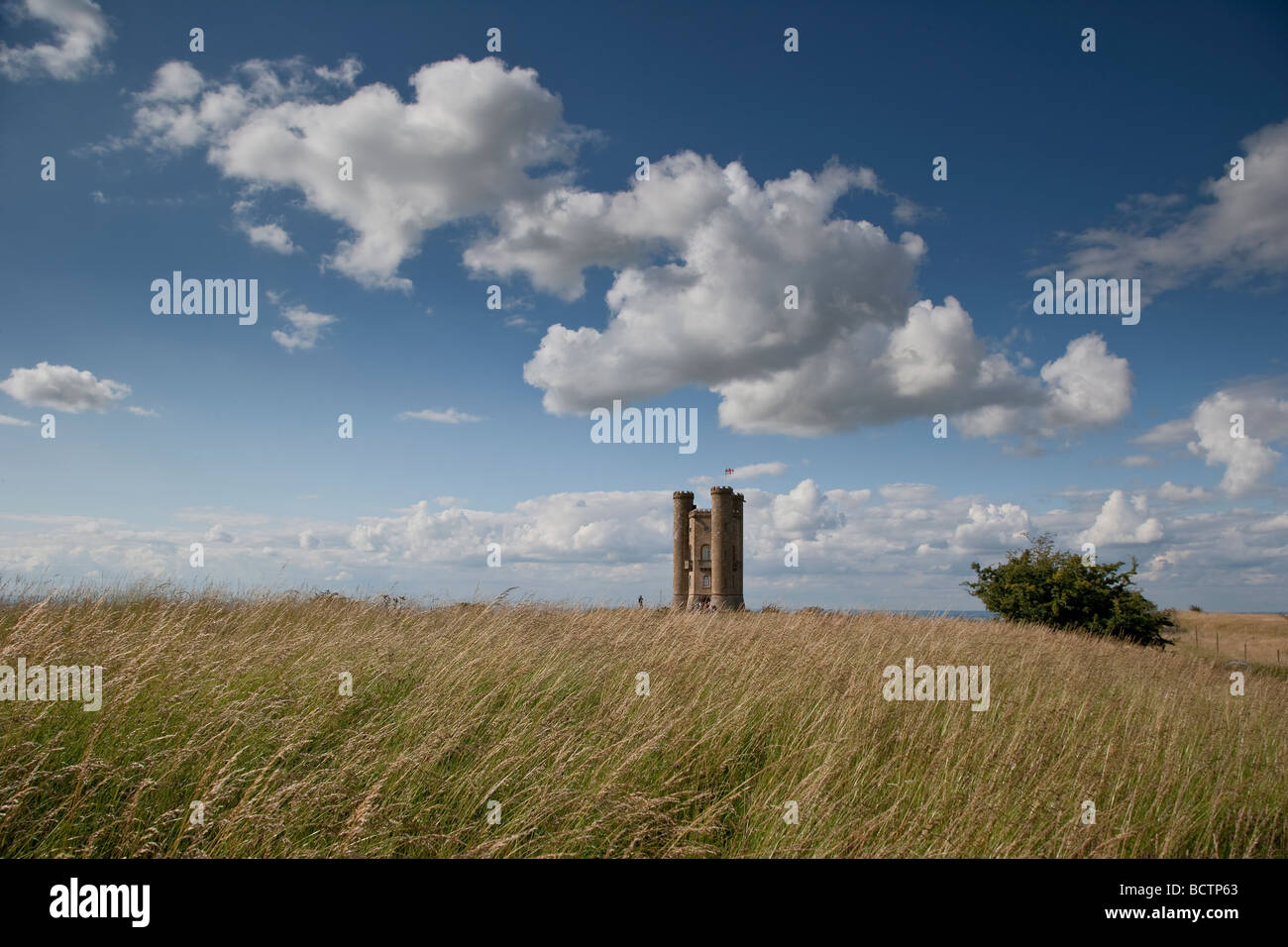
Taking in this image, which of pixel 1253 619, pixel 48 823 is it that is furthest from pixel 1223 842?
pixel 1253 619

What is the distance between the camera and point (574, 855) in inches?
143

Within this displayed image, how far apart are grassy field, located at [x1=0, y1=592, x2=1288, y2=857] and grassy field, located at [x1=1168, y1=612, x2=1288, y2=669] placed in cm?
2892

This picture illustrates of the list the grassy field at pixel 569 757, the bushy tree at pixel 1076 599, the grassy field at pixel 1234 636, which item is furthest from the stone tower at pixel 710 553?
the grassy field at pixel 569 757

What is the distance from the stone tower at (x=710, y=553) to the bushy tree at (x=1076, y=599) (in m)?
12.1

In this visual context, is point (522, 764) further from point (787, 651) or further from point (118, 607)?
point (118, 607)

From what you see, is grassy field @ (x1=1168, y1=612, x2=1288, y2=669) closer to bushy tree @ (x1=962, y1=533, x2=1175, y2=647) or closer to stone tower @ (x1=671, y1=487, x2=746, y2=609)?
bushy tree @ (x1=962, y1=533, x2=1175, y2=647)

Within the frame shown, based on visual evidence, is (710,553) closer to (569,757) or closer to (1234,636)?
(569,757)

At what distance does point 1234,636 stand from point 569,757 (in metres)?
50.8

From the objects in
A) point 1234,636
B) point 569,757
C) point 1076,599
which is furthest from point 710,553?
point 1234,636

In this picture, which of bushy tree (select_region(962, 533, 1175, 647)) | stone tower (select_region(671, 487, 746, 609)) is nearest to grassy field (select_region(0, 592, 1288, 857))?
bushy tree (select_region(962, 533, 1175, 647))

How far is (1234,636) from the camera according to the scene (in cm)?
3881
